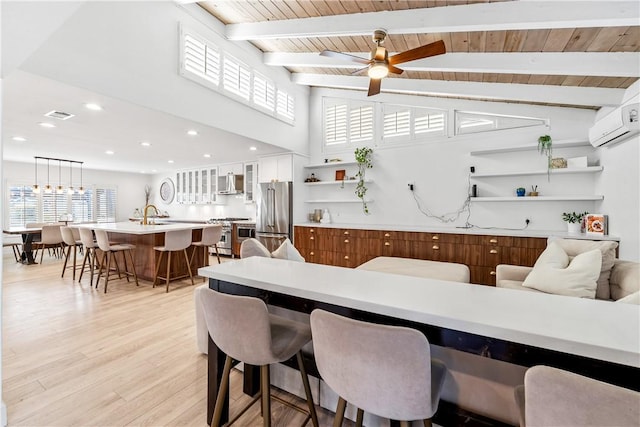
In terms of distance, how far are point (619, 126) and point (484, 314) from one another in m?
3.26

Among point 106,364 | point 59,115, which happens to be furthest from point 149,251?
point 106,364

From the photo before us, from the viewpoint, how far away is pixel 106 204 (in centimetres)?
919

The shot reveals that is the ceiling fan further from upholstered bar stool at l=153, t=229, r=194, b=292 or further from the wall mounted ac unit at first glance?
upholstered bar stool at l=153, t=229, r=194, b=292

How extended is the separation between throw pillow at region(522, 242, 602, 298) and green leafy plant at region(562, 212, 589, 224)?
1879 millimetres

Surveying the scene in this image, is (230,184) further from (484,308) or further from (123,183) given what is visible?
(484,308)

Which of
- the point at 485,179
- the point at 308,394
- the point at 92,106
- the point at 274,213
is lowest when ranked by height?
the point at 308,394

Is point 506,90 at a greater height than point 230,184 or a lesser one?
greater

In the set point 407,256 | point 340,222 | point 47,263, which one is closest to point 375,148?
point 340,222

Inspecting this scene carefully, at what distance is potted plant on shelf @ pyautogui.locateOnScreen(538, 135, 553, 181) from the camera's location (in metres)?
4.05

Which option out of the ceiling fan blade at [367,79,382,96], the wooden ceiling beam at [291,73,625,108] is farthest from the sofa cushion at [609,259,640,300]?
the ceiling fan blade at [367,79,382,96]

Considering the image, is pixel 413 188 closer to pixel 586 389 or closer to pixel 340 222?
pixel 340 222

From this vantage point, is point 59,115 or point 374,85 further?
point 59,115

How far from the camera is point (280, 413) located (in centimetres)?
183

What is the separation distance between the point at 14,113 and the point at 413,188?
5736 mm
